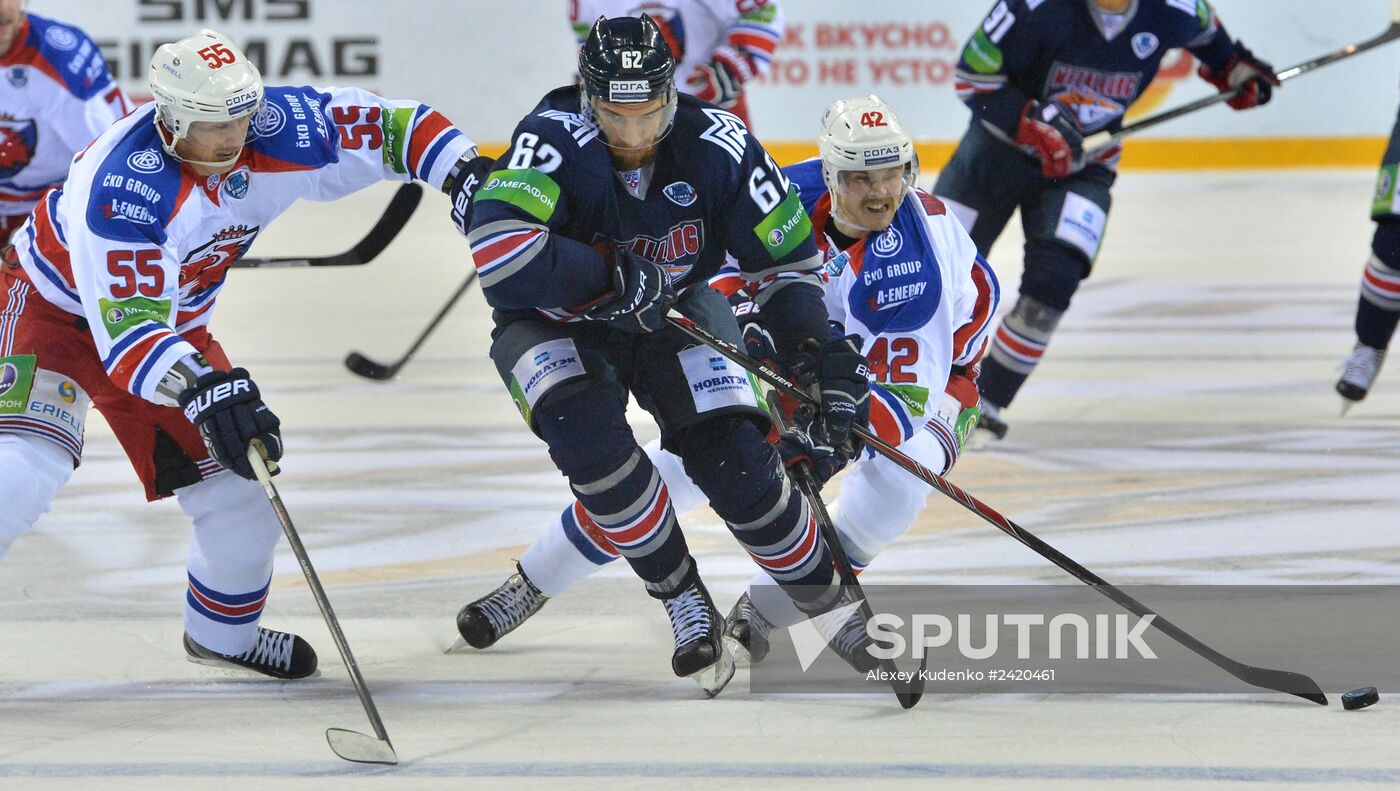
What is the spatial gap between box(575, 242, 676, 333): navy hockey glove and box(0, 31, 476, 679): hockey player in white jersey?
18.8 inches

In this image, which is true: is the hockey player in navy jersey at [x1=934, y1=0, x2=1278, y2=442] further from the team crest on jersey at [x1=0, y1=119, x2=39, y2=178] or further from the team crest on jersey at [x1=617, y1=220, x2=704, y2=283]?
the team crest on jersey at [x1=0, y1=119, x2=39, y2=178]

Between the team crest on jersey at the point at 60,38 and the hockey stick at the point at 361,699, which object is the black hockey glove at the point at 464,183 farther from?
the team crest on jersey at the point at 60,38

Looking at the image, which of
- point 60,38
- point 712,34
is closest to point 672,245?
point 60,38

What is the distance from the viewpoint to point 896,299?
11.0ft

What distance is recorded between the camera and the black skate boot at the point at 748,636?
3.24 meters

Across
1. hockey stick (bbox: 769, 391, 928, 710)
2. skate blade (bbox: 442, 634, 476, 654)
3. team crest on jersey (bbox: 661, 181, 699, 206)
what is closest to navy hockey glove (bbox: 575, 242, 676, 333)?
team crest on jersey (bbox: 661, 181, 699, 206)

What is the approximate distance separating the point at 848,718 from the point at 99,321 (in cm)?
132

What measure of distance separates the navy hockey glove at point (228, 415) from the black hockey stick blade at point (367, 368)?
11.1 ft

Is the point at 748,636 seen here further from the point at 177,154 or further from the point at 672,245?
the point at 177,154

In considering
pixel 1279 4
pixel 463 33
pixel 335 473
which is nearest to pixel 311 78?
pixel 463 33

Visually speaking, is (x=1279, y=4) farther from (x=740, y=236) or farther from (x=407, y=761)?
(x=407, y=761)

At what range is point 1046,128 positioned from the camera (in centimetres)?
509

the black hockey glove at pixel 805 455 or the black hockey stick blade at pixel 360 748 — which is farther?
the black hockey glove at pixel 805 455

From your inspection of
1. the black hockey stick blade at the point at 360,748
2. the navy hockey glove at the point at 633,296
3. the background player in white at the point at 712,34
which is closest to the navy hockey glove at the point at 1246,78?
the background player in white at the point at 712,34
